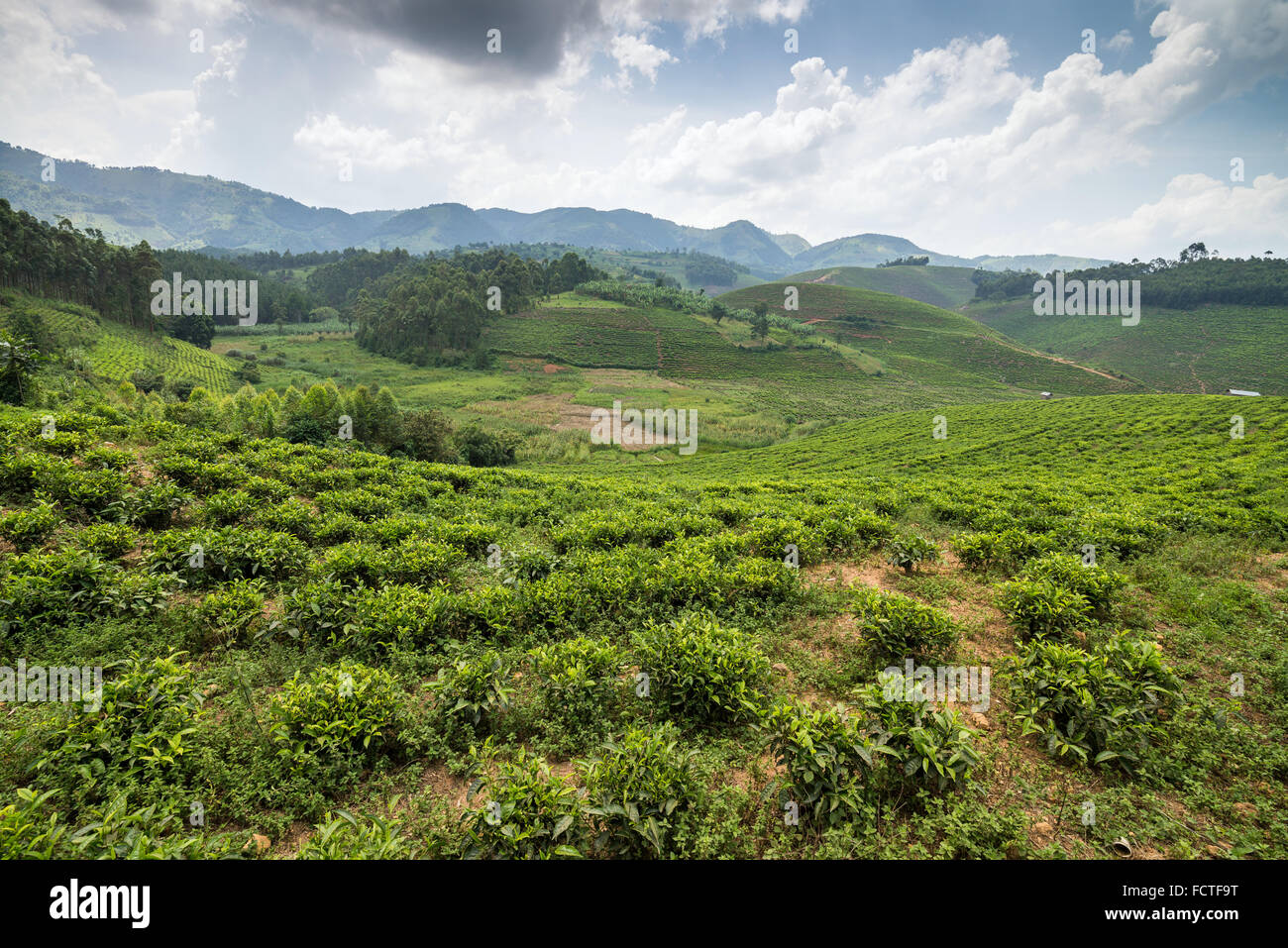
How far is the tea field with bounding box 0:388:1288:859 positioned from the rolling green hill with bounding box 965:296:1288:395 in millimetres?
114652

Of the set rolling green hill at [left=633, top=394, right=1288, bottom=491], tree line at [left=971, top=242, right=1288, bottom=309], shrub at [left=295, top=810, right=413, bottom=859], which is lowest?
shrub at [left=295, top=810, right=413, bottom=859]

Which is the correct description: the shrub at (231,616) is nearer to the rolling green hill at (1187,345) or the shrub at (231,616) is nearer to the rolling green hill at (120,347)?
the rolling green hill at (120,347)

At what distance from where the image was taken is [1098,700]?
17.2 ft

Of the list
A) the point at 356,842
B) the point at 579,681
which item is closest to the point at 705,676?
the point at 579,681

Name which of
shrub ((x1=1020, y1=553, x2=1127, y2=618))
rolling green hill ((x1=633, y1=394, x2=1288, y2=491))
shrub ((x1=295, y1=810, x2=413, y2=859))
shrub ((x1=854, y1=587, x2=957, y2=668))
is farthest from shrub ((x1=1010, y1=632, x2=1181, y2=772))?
rolling green hill ((x1=633, y1=394, x2=1288, y2=491))

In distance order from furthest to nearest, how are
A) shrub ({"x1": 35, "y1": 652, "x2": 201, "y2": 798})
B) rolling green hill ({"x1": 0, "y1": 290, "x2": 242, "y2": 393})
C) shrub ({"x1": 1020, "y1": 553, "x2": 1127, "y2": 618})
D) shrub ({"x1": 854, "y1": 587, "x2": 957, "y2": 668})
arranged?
1. rolling green hill ({"x1": 0, "y1": 290, "x2": 242, "y2": 393})
2. shrub ({"x1": 1020, "y1": 553, "x2": 1127, "y2": 618})
3. shrub ({"x1": 854, "y1": 587, "x2": 957, "y2": 668})
4. shrub ({"x1": 35, "y1": 652, "x2": 201, "y2": 798})

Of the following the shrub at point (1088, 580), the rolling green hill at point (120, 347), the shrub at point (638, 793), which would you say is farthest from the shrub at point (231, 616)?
the rolling green hill at point (120, 347)

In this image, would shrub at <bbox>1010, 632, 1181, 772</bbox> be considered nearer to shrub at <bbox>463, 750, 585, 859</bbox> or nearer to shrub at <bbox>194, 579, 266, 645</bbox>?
shrub at <bbox>463, 750, 585, 859</bbox>

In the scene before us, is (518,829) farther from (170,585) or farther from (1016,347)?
(1016,347)

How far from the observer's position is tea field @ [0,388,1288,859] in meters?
4.20

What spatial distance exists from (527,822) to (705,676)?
2.54 m

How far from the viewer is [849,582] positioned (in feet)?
30.3

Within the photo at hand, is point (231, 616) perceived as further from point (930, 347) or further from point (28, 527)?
point (930, 347)
